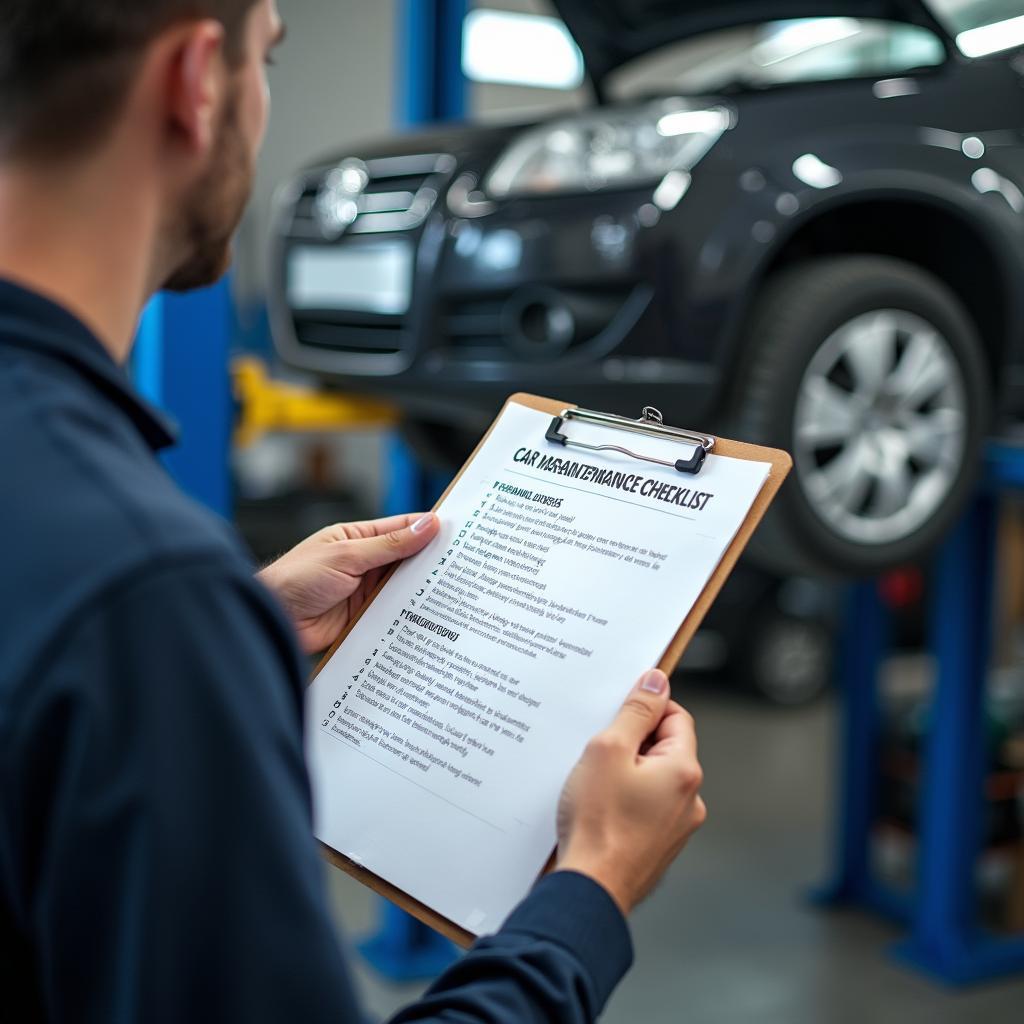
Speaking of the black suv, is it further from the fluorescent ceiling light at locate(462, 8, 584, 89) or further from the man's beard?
the fluorescent ceiling light at locate(462, 8, 584, 89)

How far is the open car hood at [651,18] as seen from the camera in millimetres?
2328

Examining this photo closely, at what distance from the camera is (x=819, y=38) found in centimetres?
242

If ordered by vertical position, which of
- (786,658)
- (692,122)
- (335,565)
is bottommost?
(786,658)

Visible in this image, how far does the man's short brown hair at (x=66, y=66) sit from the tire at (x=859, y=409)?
142cm

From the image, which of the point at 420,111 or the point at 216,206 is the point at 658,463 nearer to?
the point at 216,206

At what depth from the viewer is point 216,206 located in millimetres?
684

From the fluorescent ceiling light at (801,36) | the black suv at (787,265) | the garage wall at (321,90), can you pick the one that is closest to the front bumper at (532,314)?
the black suv at (787,265)

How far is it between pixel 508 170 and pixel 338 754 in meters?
1.56

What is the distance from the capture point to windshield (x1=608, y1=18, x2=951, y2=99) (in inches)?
86.8

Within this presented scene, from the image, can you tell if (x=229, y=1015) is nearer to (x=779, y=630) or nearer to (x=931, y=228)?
(x=931, y=228)

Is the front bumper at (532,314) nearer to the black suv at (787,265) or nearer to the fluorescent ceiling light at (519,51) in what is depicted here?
the black suv at (787,265)

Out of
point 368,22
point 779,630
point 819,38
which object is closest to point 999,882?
point 779,630

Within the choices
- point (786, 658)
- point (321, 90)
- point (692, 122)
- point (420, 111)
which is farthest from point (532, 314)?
point (321, 90)

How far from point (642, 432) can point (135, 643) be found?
1.73 ft
